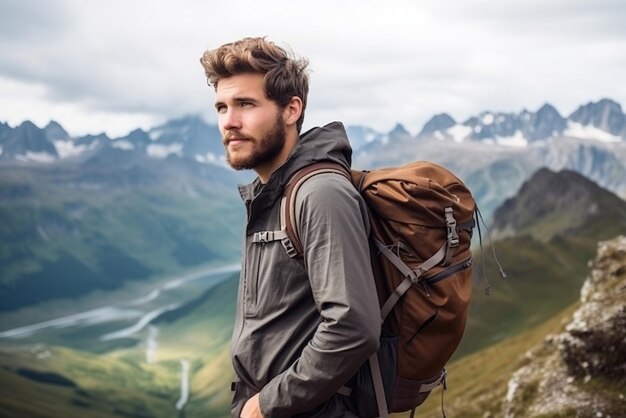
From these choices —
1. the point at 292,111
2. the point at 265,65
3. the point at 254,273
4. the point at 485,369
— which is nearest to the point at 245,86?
the point at 265,65

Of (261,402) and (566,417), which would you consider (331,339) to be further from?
(566,417)

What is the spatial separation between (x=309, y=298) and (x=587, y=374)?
2131 cm

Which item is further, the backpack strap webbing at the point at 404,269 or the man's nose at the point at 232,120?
the man's nose at the point at 232,120

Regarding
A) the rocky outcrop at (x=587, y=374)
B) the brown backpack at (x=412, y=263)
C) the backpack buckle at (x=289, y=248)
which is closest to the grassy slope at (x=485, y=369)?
the rocky outcrop at (x=587, y=374)

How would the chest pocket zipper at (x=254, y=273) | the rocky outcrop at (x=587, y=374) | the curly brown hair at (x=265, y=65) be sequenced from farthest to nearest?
the rocky outcrop at (x=587, y=374) < the curly brown hair at (x=265, y=65) < the chest pocket zipper at (x=254, y=273)

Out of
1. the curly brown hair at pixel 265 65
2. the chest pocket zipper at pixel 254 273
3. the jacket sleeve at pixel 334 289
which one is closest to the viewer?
the jacket sleeve at pixel 334 289

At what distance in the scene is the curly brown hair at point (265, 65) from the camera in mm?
6992

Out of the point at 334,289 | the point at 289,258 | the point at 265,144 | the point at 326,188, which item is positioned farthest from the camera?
the point at 265,144

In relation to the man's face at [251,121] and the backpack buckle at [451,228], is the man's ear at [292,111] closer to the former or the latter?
the man's face at [251,121]

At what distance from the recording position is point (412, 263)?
6.58 meters

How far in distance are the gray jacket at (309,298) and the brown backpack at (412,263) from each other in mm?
257

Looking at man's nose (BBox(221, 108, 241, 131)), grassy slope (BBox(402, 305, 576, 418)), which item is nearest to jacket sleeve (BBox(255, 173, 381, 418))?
man's nose (BBox(221, 108, 241, 131))

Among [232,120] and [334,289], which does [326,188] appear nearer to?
[334,289]

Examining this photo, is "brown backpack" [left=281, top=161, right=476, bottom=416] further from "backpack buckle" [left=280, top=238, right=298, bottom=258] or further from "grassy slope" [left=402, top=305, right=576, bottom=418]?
Result: "grassy slope" [left=402, top=305, right=576, bottom=418]
